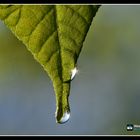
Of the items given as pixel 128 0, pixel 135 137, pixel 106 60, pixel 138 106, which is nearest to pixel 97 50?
pixel 106 60

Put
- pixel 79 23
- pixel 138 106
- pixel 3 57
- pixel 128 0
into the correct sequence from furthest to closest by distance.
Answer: pixel 138 106
pixel 3 57
pixel 128 0
pixel 79 23

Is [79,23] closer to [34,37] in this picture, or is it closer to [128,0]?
[34,37]

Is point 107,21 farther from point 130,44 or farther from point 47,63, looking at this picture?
point 47,63

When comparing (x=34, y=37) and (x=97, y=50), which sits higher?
(x=34, y=37)

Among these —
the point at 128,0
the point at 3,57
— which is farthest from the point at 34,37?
the point at 3,57

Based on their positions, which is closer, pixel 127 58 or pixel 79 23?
pixel 79 23

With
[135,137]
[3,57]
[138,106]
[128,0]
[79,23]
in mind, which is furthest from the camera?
[138,106]

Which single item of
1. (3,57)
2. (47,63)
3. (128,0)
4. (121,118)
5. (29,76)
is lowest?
(121,118)
